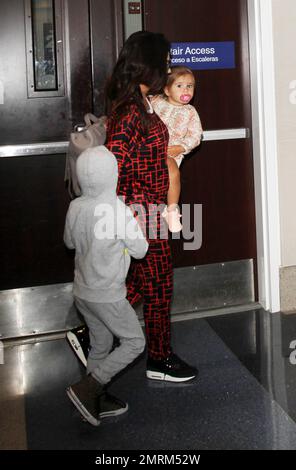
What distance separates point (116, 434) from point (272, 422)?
2.23ft

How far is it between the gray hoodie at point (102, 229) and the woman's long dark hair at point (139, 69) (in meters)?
0.28

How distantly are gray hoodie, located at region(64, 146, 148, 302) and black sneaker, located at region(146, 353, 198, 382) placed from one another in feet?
2.22

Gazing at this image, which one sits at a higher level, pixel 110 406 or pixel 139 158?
pixel 139 158

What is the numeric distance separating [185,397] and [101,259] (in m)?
0.88

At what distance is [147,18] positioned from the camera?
3.72 meters

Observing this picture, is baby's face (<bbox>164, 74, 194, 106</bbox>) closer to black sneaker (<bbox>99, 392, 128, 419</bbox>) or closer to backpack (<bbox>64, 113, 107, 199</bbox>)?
backpack (<bbox>64, 113, 107, 199</bbox>)

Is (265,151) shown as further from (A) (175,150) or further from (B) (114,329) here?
(B) (114,329)

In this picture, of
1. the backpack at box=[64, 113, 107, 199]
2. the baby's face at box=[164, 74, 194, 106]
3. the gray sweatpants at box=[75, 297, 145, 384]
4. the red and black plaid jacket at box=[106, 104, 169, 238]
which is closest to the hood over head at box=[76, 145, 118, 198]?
the red and black plaid jacket at box=[106, 104, 169, 238]

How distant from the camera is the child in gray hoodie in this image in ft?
8.62

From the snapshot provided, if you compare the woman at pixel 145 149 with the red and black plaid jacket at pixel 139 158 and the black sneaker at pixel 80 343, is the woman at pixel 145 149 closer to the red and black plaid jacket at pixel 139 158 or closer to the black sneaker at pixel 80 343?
the red and black plaid jacket at pixel 139 158

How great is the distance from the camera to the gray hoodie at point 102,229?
8.59 ft

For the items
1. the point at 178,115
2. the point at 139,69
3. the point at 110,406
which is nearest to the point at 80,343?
the point at 110,406

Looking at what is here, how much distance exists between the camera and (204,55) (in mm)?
3861
